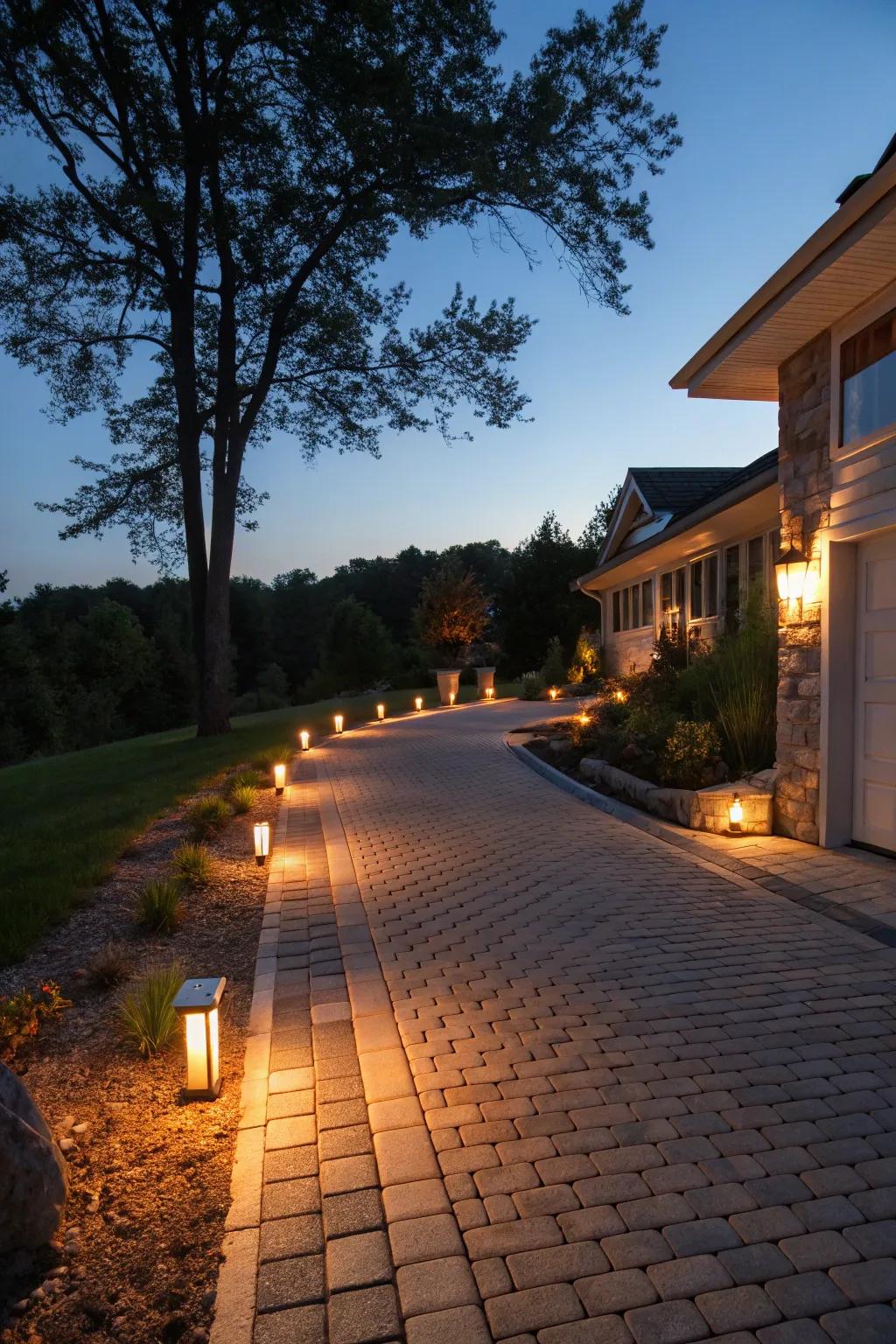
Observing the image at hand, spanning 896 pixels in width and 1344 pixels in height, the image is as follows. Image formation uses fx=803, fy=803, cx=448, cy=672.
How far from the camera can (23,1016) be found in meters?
3.77

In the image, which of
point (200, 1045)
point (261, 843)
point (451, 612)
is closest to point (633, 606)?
point (451, 612)

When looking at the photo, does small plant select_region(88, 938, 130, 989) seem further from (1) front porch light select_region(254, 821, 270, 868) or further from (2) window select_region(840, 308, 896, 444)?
(2) window select_region(840, 308, 896, 444)

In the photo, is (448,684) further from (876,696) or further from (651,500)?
(876,696)

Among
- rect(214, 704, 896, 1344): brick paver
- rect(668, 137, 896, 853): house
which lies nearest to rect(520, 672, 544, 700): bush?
rect(668, 137, 896, 853): house

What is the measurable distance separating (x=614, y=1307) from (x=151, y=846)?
6.83 metres

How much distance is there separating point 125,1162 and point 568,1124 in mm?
1622

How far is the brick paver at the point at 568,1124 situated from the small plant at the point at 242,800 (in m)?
3.75

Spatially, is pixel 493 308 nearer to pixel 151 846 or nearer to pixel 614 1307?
pixel 151 846

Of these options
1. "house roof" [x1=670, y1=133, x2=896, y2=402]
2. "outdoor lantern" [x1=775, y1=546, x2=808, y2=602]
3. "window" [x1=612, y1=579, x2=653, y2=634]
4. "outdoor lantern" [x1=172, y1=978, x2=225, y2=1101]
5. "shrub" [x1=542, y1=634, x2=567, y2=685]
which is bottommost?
"outdoor lantern" [x1=172, y1=978, x2=225, y2=1101]

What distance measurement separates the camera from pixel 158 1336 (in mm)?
2145

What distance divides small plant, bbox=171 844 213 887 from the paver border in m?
4.12

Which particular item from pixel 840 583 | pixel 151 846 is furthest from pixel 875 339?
pixel 151 846

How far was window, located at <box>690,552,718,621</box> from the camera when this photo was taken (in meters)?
15.7

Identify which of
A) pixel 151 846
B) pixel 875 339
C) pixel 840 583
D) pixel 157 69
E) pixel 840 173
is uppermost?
pixel 157 69
